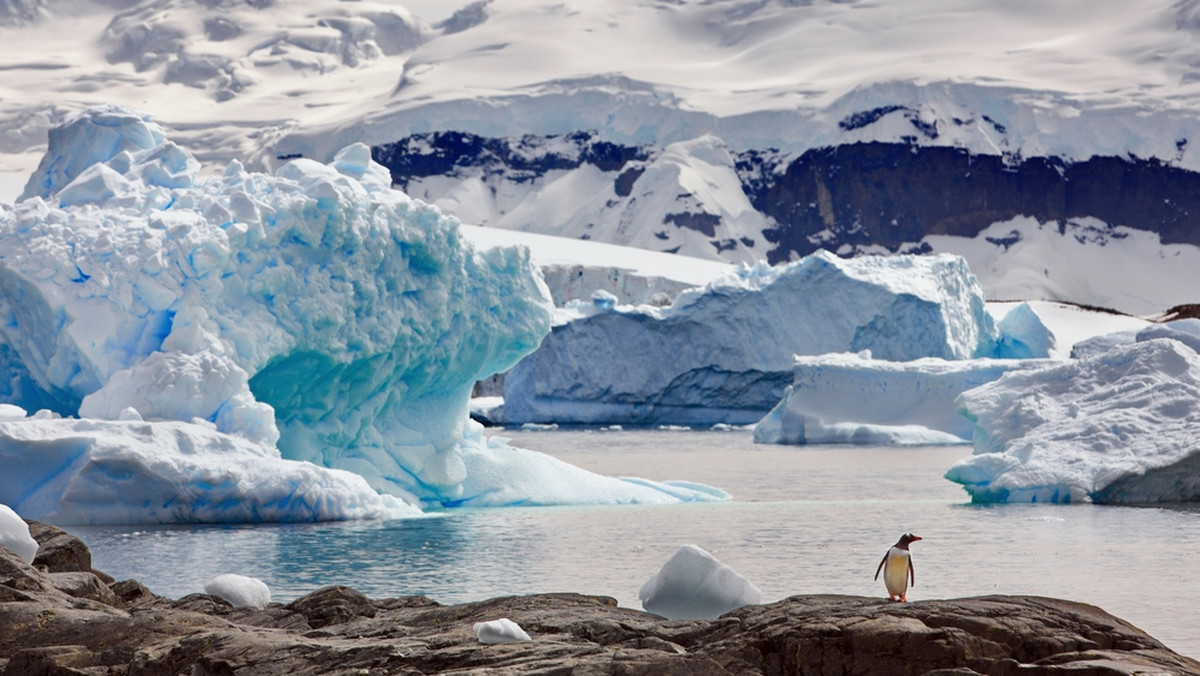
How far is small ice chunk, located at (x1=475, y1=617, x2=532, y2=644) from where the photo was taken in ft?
11.3

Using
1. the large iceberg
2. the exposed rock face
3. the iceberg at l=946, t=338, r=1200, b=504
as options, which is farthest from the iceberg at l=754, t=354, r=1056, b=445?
the exposed rock face

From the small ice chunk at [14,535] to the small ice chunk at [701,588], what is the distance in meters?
2.39

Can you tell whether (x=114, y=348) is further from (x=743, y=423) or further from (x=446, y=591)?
(x=743, y=423)

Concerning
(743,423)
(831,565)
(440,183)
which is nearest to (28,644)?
(831,565)

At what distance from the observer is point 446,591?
6805 mm

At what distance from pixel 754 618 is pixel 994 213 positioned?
7737 centimetres

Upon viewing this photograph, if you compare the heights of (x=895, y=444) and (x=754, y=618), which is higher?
(x=754, y=618)

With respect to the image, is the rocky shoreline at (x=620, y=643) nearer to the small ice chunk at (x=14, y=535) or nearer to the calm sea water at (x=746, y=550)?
the small ice chunk at (x=14, y=535)

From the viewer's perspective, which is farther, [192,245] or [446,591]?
[192,245]

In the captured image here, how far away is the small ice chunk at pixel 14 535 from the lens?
5121mm

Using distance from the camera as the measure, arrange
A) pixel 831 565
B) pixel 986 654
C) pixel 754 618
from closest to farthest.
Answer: pixel 986 654 → pixel 754 618 → pixel 831 565

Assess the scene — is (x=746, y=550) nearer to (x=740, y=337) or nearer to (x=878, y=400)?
(x=878, y=400)

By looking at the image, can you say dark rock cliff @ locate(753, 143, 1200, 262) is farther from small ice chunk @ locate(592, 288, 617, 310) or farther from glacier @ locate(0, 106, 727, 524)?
glacier @ locate(0, 106, 727, 524)

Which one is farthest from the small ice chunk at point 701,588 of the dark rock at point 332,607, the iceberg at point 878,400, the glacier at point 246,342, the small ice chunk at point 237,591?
the iceberg at point 878,400
